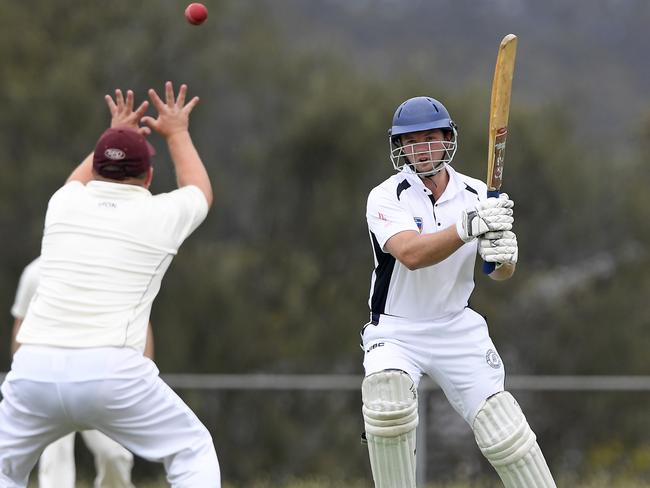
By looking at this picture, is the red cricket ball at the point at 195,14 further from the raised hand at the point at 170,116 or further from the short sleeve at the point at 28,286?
the short sleeve at the point at 28,286

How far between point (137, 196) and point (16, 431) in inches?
33.2

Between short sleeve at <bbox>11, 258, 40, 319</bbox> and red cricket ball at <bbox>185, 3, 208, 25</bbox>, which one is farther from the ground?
red cricket ball at <bbox>185, 3, 208, 25</bbox>

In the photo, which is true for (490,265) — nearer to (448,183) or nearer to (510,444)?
(448,183)

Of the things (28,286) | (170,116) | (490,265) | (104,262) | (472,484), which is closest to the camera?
(104,262)

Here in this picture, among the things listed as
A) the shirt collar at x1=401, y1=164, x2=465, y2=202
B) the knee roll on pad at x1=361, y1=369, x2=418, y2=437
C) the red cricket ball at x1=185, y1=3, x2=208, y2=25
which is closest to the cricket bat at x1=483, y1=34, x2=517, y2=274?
the shirt collar at x1=401, y1=164, x2=465, y2=202

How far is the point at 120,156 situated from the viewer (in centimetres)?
435

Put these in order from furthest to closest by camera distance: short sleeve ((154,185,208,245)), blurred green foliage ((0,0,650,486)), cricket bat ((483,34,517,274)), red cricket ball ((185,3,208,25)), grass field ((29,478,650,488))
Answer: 1. blurred green foliage ((0,0,650,486))
2. grass field ((29,478,650,488))
3. red cricket ball ((185,3,208,25))
4. cricket bat ((483,34,517,274))
5. short sleeve ((154,185,208,245))

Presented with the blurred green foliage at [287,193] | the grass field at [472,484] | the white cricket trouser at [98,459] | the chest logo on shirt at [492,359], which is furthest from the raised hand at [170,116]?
the blurred green foliage at [287,193]

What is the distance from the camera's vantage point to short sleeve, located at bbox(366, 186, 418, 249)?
4.72 m

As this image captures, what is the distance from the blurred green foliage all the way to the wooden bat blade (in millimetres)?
9585

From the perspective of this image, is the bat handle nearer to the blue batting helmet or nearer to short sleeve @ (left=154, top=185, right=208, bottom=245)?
the blue batting helmet

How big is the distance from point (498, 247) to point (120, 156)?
129cm

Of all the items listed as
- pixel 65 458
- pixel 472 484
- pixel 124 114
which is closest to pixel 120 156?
pixel 124 114

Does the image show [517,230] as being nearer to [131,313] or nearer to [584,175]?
[584,175]
